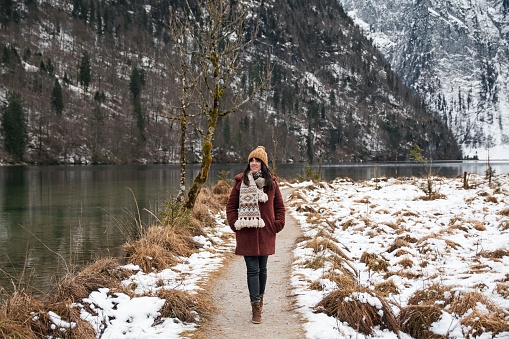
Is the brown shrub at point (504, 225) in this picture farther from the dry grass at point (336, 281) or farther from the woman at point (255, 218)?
the woman at point (255, 218)

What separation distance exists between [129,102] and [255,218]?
5068 inches

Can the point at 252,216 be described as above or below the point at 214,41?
below

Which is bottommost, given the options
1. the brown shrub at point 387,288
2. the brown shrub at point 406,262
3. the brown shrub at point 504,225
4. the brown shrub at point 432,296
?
the brown shrub at point 387,288

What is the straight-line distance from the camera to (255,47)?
199 m

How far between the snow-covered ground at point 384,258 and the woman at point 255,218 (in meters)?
0.94

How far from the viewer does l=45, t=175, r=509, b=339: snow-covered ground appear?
540cm

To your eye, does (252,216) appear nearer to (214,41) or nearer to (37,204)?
(214,41)

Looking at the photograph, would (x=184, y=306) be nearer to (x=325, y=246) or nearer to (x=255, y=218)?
(x=255, y=218)

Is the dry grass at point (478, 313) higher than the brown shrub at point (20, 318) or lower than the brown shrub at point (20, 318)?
lower

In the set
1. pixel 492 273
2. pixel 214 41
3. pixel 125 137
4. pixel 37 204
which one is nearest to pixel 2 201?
pixel 37 204

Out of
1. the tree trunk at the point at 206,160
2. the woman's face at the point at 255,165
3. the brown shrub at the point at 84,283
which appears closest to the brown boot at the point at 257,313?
the woman's face at the point at 255,165

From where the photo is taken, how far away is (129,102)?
126625 mm

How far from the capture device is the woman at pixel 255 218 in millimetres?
5613

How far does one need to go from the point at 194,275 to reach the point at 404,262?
435cm
